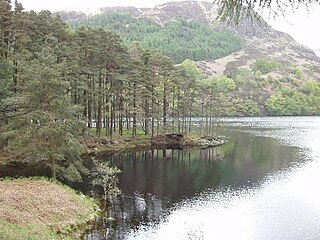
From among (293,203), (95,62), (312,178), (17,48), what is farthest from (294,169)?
(17,48)

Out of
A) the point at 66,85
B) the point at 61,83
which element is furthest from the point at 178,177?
the point at 61,83

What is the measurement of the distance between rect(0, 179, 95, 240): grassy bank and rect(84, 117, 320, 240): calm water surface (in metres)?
1.65

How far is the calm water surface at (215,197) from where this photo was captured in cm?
2509

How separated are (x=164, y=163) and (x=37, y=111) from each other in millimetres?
24194

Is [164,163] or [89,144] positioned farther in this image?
[89,144]

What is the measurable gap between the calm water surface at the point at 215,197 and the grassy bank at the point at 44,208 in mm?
1652

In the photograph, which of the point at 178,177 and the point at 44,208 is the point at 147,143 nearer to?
the point at 178,177

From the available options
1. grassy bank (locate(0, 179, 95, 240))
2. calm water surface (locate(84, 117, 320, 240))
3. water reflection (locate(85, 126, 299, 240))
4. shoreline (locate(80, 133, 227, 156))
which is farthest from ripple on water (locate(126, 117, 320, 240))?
shoreline (locate(80, 133, 227, 156))

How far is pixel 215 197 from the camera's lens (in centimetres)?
3388

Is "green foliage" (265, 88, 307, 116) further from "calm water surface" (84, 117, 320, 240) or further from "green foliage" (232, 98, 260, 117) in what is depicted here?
"calm water surface" (84, 117, 320, 240)

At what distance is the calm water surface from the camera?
25.1 meters

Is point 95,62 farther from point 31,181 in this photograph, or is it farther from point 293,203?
point 293,203

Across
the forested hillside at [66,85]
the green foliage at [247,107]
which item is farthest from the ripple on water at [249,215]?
the green foliage at [247,107]

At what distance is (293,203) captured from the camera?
3212cm
